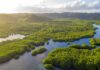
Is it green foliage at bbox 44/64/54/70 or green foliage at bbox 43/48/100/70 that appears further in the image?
green foliage at bbox 44/64/54/70

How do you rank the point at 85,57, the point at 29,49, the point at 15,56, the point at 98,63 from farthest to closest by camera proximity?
the point at 29,49 → the point at 15,56 → the point at 85,57 → the point at 98,63

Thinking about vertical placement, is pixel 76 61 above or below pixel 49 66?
above

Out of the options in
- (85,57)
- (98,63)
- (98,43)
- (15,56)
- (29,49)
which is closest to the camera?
(98,63)

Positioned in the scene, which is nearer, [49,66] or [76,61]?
[49,66]

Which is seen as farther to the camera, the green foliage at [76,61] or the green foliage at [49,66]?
the green foliage at [49,66]

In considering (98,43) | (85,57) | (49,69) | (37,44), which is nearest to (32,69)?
(49,69)

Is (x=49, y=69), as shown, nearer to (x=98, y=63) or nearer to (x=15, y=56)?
(x=98, y=63)

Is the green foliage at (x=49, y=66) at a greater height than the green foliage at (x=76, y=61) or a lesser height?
lesser

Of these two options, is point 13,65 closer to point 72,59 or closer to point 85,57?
point 72,59

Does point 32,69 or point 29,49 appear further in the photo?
point 29,49
